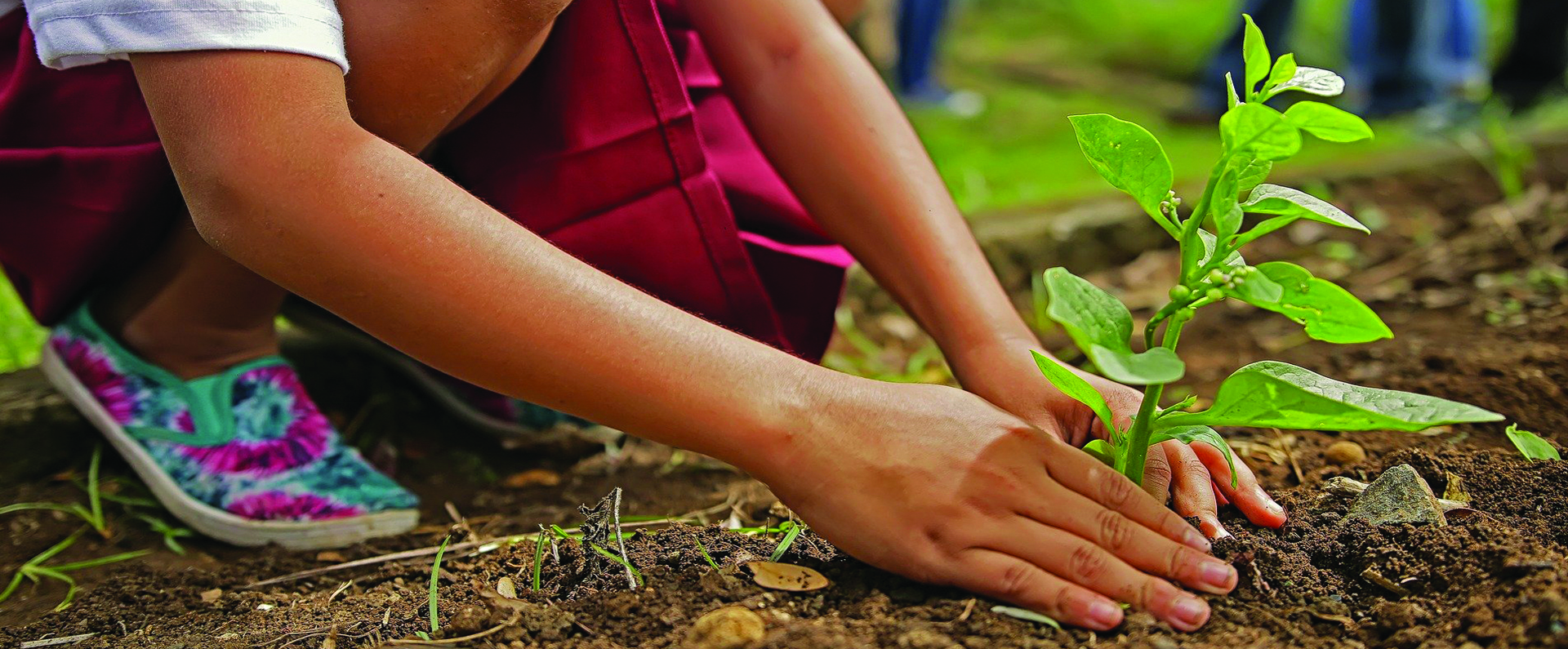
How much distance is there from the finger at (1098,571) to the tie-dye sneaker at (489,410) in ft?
2.91

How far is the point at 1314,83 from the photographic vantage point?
3.20 feet

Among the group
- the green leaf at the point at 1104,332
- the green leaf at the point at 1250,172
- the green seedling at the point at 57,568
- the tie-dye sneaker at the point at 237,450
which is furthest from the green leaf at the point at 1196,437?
the green seedling at the point at 57,568

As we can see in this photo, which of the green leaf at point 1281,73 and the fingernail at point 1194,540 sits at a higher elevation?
the green leaf at point 1281,73

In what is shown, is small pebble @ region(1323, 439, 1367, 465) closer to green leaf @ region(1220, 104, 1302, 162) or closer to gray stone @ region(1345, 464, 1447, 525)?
gray stone @ region(1345, 464, 1447, 525)

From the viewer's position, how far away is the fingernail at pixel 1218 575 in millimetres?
1034

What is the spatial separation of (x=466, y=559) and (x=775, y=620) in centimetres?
47

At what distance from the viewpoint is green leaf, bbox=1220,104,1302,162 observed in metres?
0.94

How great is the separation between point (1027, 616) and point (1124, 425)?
263 millimetres

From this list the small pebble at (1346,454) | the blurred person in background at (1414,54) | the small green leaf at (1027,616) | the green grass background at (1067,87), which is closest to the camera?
the small green leaf at (1027,616)

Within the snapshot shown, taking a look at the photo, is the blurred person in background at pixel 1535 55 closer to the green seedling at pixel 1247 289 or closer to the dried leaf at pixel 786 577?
the green seedling at pixel 1247 289

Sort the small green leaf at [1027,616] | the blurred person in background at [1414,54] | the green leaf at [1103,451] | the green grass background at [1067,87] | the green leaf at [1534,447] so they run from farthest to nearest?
the blurred person in background at [1414,54], the green grass background at [1067,87], the green leaf at [1534,447], the green leaf at [1103,451], the small green leaf at [1027,616]

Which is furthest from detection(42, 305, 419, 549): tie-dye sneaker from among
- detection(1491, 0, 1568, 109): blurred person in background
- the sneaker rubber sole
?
detection(1491, 0, 1568, 109): blurred person in background

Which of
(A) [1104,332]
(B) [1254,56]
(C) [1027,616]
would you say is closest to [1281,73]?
(B) [1254,56]

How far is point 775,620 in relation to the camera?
1037mm
